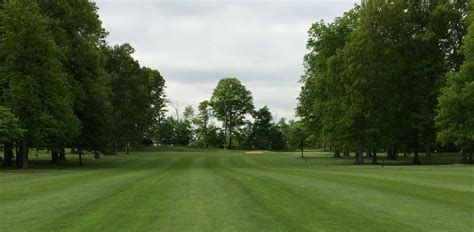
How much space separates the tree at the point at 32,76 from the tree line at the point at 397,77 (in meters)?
26.2

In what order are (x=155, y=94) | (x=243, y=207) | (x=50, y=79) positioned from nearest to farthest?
(x=243, y=207)
(x=50, y=79)
(x=155, y=94)

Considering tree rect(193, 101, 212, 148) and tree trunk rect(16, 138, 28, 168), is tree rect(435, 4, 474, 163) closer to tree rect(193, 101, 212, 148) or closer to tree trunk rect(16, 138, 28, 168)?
tree trunk rect(16, 138, 28, 168)

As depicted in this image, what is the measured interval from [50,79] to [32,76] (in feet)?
4.15

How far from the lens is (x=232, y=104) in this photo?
128 m

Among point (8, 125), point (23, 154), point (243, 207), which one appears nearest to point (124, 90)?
point (23, 154)

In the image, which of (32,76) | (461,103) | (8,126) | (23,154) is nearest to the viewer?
(8,126)

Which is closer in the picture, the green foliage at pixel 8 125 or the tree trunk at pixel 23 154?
the green foliage at pixel 8 125

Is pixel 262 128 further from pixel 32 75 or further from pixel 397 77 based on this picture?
pixel 32 75

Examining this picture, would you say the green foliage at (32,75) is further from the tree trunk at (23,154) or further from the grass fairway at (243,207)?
the grass fairway at (243,207)

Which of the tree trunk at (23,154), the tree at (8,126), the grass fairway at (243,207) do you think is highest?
→ the tree at (8,126)

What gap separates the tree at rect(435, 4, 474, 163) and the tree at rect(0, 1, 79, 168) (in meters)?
32.4

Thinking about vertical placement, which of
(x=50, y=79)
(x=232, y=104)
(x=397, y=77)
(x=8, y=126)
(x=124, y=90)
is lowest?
(x=8, y=126)

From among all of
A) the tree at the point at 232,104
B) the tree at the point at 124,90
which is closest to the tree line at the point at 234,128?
the tree at the point at 232,104

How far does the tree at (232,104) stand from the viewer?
128 meters
